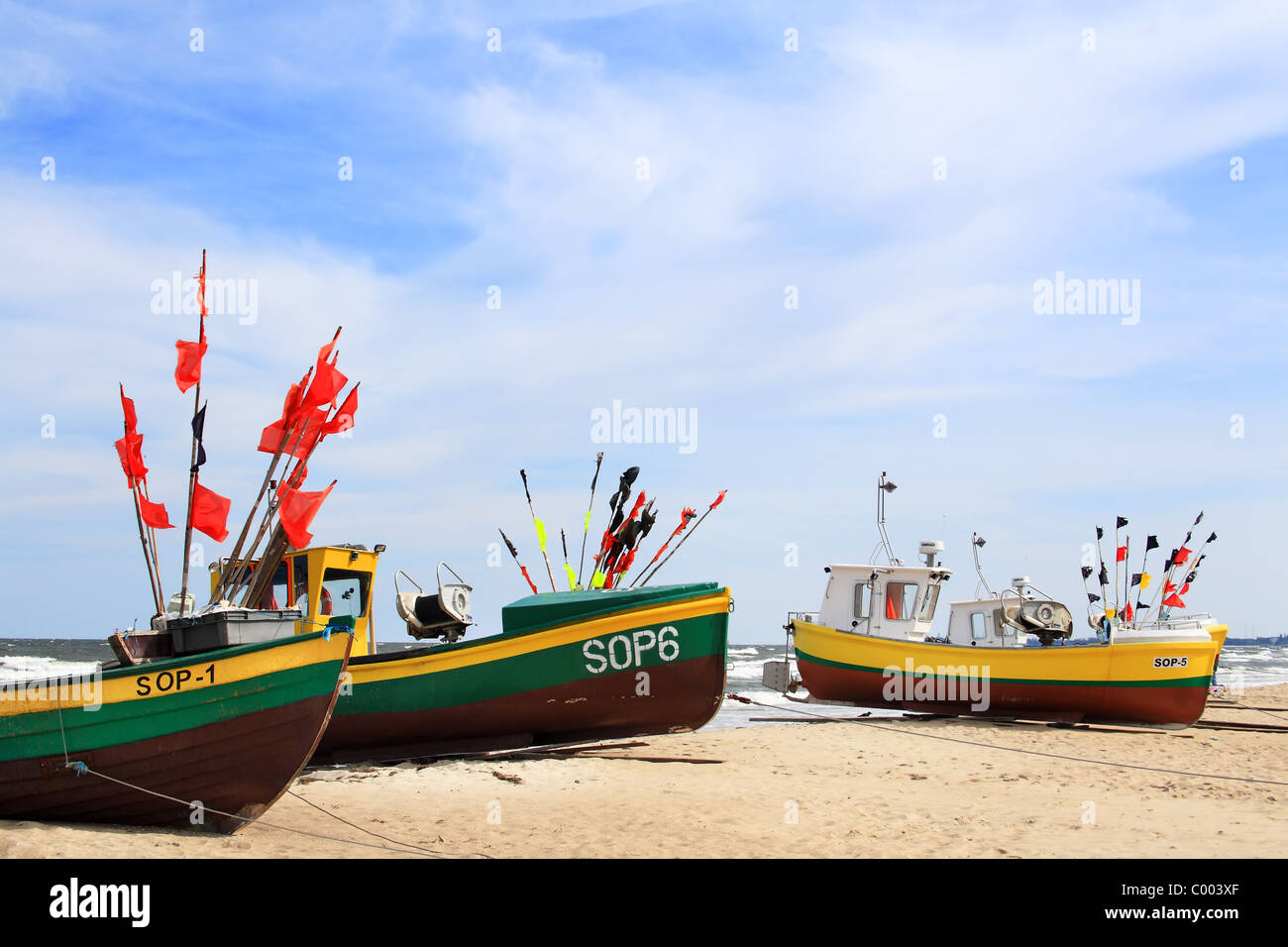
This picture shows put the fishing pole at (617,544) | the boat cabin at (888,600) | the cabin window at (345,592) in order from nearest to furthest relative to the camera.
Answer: the cabin window at (345,592) → the fishing pole at (617,544) → the boat cabin at (888,600)

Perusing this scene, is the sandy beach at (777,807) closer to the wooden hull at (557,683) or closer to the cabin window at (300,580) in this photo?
the wooden hull at (557,683)

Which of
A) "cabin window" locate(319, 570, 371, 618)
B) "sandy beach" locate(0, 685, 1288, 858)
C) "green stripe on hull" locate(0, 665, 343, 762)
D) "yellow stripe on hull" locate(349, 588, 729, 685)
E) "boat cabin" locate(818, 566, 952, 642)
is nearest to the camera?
"green stripe on hull" locate(0, 665, 343, 762)

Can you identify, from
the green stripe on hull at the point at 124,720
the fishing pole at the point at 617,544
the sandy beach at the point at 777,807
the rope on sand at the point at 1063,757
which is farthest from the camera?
the fishing pole at the point at 617,544

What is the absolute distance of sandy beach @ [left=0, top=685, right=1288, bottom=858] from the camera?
340 inches

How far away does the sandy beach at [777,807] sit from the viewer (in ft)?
28.3

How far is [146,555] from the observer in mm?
10242

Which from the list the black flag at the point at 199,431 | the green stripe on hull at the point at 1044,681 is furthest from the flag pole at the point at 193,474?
the green stripe on hull at the point at 1044,681

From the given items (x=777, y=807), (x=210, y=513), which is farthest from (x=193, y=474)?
(x=777, y=807)

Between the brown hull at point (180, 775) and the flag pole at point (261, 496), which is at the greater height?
the flag pole at point (261, 496)

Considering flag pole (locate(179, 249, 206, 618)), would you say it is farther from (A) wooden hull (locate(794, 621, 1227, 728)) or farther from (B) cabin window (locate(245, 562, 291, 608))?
(A) wooden hull (locate(794, 621, 1227, 728))

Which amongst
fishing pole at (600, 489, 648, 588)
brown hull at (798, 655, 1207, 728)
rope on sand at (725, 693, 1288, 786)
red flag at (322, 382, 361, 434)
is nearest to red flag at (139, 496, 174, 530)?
red flag at (322, 382, 361, 434)

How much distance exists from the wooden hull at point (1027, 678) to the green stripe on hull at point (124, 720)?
13.8 meters

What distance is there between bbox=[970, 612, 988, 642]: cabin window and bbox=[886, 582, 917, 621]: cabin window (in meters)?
1.15
